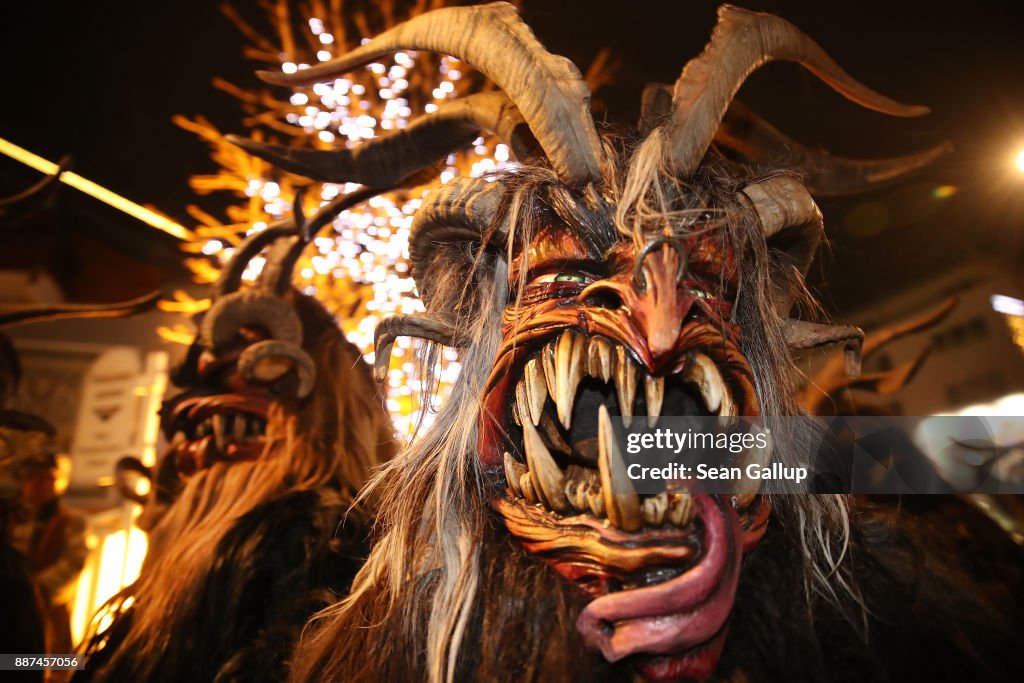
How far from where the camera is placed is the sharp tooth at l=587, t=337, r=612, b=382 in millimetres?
945

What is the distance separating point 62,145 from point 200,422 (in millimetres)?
916

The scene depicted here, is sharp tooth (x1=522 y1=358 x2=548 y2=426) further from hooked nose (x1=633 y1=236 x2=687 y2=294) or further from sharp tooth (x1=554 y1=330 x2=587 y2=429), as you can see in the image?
hooked nose (x1=633 y1=236 x2=687 y2=294)

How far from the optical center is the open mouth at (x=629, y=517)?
892 mm

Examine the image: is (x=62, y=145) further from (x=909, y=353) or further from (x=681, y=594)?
(x=909, y=353)

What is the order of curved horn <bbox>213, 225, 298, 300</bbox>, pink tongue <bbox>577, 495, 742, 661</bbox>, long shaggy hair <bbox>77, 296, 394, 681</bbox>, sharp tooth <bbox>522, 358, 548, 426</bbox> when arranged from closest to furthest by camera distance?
pink tongue <bbox>577, 495, 742, 661</bbox> → sharp tooth <bbox>522, 358, 548, 426</bbox> → long shaggy hair <bbox>77, 296, 394, 681</bbox> → curved horn <bbox>213, 225, 298, 300</bbox>

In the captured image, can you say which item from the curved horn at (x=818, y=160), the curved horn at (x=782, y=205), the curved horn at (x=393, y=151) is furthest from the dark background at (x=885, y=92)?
the curved horn at (x=782, y=205)

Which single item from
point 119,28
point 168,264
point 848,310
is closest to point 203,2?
point 119,28

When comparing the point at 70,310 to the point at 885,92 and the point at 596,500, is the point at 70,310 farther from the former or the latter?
the point at 885,92

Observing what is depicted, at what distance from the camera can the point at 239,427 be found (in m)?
1.84

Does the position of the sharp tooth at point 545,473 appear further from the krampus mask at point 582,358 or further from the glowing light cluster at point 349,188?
the glowing light cluster at point 349,188

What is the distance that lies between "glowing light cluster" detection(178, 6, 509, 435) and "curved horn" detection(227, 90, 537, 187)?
18 cm

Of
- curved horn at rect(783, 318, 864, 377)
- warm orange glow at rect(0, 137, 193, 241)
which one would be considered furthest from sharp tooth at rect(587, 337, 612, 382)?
warm orange glow at rect(0, 137, 193, 241)

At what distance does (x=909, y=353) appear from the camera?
4.89 feet

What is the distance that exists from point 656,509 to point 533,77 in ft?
2.25
